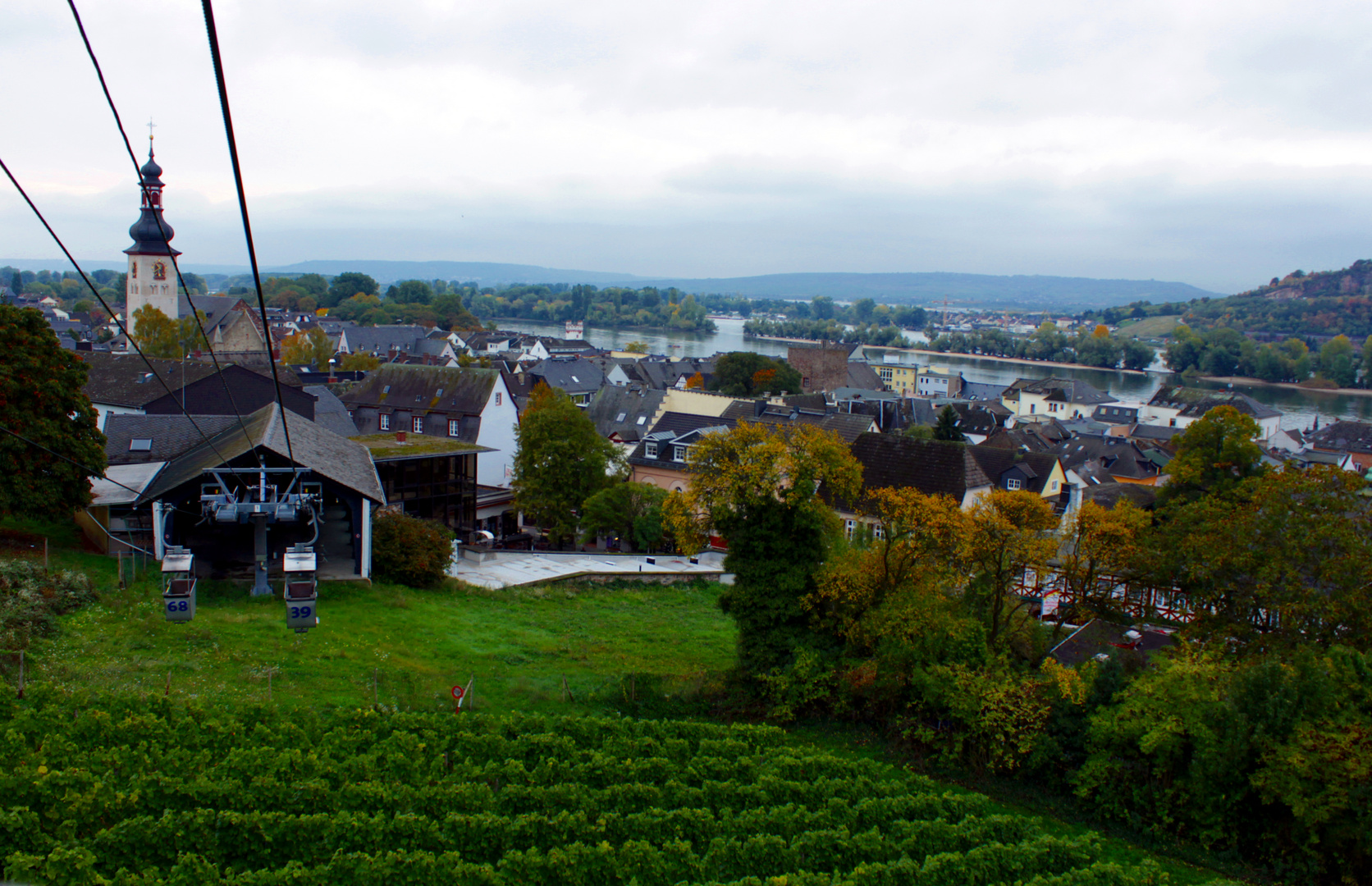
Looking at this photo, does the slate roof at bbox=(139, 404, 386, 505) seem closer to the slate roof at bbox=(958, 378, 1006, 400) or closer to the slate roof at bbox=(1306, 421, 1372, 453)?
the slate roof at bbox=(1306, 421, 1372, 453)

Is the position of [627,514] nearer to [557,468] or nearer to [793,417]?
[557,468]

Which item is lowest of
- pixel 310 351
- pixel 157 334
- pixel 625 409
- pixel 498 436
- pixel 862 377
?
pixel 498 436

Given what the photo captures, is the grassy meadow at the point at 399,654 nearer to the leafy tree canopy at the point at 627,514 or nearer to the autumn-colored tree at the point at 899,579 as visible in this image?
the autumn-colored tree at the point at 899,579

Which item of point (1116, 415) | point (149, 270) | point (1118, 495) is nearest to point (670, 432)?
point (1118, 495)

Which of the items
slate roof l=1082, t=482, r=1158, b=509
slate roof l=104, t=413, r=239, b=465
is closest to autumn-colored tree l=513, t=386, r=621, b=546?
slate roof l=104, t=413, r=239, b=465

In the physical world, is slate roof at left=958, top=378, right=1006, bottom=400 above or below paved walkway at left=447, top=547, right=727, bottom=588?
above

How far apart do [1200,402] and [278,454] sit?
10275 cm

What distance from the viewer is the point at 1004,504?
763 inches

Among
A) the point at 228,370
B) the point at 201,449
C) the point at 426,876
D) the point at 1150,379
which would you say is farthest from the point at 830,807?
the point at 1150,379

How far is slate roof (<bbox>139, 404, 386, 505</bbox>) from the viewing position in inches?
943

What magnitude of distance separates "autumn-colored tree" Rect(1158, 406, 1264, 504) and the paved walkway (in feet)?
51.6

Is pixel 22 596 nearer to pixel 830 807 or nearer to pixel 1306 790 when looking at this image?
pixel 830 807

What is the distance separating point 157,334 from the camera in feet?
209

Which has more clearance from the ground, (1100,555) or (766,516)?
(766,516)
